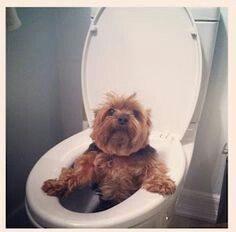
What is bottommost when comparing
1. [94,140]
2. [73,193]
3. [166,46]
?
[73,193]

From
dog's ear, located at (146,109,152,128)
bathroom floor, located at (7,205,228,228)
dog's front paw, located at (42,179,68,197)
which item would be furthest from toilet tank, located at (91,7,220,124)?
dog's front paw, located at (42,179,68,197)

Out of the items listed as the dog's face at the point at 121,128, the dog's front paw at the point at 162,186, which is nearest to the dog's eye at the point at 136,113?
the dog's face at the point at 121,128

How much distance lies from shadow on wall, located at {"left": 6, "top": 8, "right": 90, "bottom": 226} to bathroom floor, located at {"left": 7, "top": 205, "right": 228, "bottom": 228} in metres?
0.02

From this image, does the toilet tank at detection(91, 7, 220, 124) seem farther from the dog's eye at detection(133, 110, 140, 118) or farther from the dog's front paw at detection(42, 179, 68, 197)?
the dog's front paw at detection(42, 179, 68, 197)

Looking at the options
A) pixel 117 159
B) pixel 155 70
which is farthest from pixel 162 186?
pixel 155 70

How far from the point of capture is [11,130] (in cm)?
64

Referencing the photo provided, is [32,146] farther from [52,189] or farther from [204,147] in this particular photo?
[204,147]

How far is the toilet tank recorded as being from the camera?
2.18 ft

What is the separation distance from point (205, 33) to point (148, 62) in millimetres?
144

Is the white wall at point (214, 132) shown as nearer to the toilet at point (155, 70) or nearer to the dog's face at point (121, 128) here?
the toilet at point (155, 70)

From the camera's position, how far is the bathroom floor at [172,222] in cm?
59

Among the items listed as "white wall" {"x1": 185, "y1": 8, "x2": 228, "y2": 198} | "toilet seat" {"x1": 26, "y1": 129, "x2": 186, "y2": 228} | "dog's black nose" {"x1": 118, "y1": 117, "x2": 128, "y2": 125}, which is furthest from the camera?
"white wall" {"x1": 185, "y1": 8, "x2": 228, "y2": 198}

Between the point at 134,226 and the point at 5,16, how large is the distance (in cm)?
48
